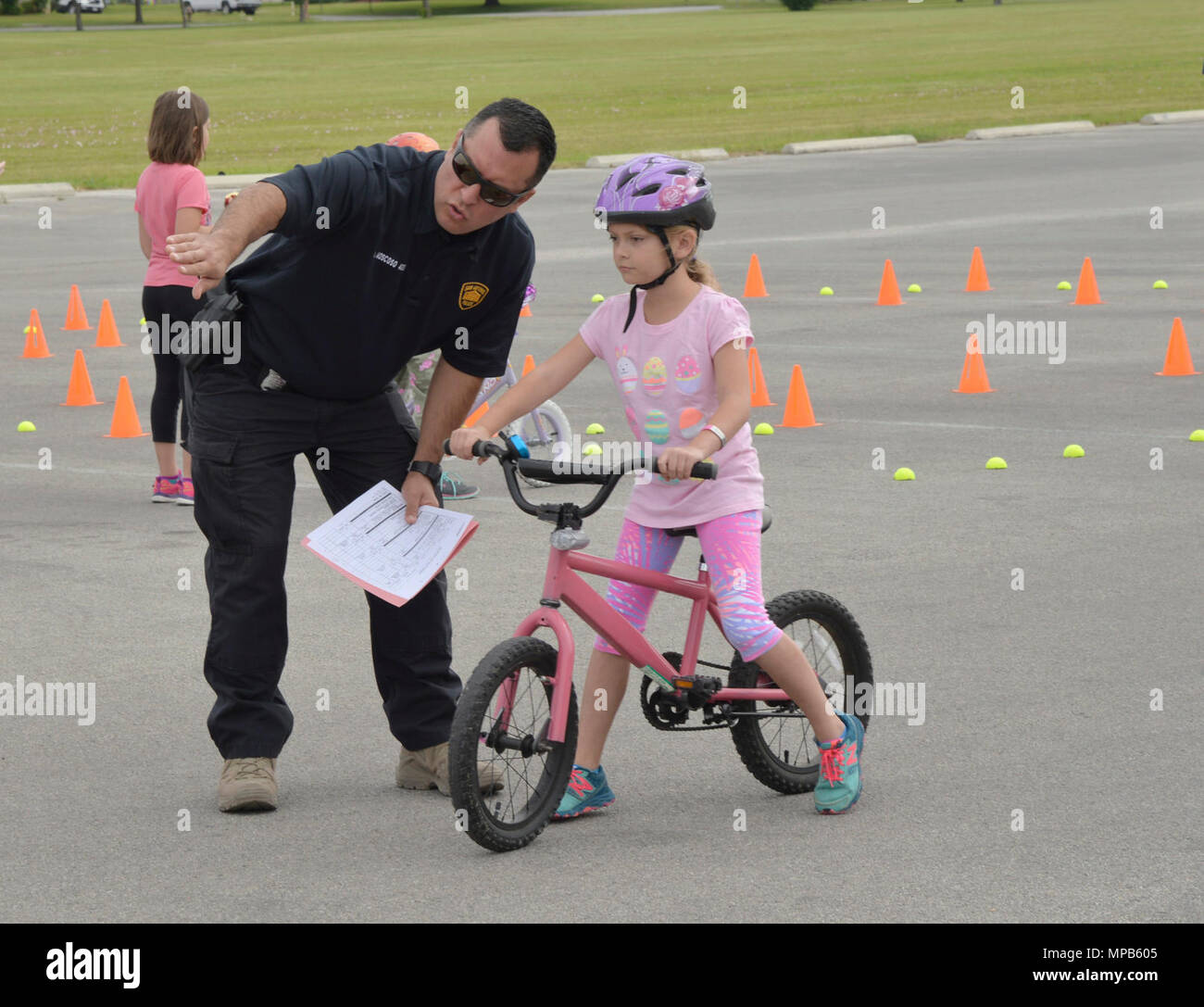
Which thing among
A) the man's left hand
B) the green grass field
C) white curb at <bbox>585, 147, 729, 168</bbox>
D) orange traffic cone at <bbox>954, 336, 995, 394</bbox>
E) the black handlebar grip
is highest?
the green grass field

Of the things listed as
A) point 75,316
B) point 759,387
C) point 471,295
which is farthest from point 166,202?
point 75,316

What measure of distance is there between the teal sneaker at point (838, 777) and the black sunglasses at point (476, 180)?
175 cm

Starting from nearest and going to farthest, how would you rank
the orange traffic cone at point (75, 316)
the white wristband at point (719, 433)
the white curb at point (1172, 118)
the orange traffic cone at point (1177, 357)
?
the white wristband at point (719, 433)
the orange traffic cone at point (1177, 357)
the orange traffic cone at point (75, 316)
the white curb at point (1172, 118)

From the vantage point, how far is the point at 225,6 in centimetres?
10600

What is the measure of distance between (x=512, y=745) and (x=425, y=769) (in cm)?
63

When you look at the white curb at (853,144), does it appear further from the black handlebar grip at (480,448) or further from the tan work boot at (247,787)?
the black handlebar grip at (480,448)

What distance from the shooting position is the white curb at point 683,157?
30.6 metres

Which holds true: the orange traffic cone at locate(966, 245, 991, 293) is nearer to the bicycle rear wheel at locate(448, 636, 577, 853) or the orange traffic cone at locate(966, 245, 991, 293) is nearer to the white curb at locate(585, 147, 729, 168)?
the bicycle rear wheel at locate(448, 636, 577, 853)

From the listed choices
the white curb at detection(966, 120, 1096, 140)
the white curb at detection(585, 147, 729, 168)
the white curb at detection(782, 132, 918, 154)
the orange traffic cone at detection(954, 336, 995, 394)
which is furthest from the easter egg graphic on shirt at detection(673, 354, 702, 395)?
the white curb at detection(966, 120, 1096, 140)

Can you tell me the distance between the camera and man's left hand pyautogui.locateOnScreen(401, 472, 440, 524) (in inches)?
216

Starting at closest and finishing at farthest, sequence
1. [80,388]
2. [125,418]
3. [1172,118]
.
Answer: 1. [125,418]
2. [80,388]
3. [1172,118]

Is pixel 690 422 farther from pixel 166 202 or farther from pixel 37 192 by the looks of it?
pixel 37 192

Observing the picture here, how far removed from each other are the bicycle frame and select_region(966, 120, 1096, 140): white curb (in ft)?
103

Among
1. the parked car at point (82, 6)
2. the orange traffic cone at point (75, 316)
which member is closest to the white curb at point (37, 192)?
the orange traffic cone at point (75, 316)
